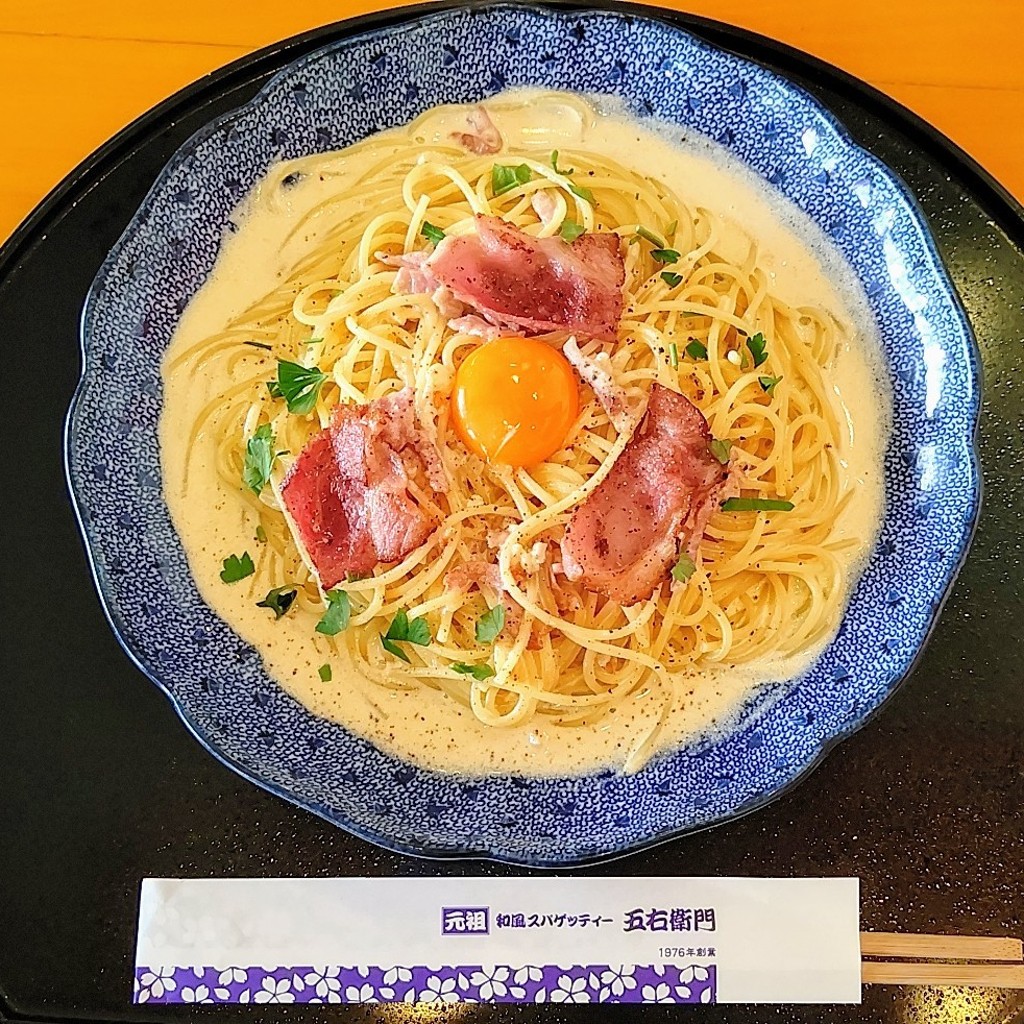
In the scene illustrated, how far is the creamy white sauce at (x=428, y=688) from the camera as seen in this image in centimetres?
209

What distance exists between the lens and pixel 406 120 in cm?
242

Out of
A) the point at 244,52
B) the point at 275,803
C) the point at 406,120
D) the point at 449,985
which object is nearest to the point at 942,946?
the point at 449,985

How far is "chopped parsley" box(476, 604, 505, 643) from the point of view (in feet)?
6.88

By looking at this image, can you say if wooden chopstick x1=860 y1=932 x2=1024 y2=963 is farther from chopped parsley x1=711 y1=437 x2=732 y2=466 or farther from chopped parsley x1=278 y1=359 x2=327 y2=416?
chopped parsley x1=278 y1=359 x2=327 y2=416

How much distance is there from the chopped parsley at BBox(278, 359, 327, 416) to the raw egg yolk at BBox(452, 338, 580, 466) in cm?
31

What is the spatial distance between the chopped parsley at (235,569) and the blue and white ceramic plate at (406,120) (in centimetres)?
8

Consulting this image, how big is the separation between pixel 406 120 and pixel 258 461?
2.92 ft

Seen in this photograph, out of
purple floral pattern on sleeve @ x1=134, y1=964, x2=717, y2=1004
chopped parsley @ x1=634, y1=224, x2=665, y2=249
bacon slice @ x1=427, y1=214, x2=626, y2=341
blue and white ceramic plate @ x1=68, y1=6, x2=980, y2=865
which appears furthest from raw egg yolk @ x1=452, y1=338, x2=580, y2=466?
purple floral pattern on sleeve @ x1=134, y1=964, x2=717, y2=1004

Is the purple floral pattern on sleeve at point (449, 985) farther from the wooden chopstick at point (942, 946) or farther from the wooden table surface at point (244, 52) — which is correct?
the wooden table surface at point (244, 52)

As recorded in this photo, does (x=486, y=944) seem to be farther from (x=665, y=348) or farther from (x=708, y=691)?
(x=665, y=348)

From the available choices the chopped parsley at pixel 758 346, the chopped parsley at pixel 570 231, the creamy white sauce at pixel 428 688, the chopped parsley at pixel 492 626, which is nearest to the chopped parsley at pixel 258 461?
the creamy white sauce at pixel 428 688

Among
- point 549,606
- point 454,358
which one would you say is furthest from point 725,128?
point 549,606

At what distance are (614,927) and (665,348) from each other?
1.20 m

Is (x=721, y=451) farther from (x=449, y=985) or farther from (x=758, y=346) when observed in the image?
(x=449, y=985)
